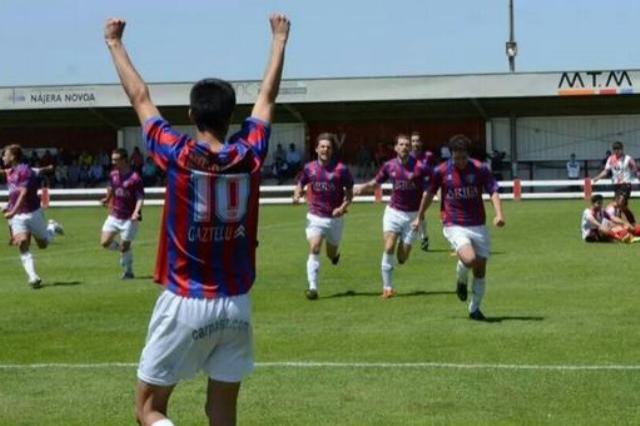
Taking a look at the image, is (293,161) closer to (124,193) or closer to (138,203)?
(124,193)

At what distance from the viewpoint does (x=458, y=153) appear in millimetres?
15625

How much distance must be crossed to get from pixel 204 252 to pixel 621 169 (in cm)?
2865

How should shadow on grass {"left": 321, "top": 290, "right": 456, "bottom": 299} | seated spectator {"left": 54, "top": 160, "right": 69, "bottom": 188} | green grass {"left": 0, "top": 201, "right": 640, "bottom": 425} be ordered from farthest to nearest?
seated spectator {"left": 54, "top": 160, "right": 69, "bottom": 188}
shadow on grass {"left": 321, "top": 290, "right": 456, "bottom": 299}
green grass {"left": 0, "top": 201, "right": 640, "bottom": 425}

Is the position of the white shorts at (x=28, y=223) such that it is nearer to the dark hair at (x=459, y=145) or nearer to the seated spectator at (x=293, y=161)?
the dark hair at (x=459, y=145)

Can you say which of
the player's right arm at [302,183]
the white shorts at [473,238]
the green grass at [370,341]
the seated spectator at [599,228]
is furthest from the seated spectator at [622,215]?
the white shorts at [473,238]

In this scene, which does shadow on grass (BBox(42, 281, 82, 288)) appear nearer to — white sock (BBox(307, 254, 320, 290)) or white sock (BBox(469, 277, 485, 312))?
white sock (BBox(307, 254, 320, 290))

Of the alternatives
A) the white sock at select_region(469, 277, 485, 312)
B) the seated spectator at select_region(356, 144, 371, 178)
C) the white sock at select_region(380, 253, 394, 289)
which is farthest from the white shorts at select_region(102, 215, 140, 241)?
the seated spectator at select_region(356, 144, 371, 178)

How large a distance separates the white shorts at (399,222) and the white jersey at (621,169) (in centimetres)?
1529

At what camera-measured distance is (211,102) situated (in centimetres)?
630

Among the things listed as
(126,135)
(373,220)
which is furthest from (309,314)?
(126,135)

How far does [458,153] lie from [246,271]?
9.39m

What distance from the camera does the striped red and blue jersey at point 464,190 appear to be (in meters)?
15.5

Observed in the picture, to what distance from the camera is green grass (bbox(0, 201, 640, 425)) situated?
10062 millimetres

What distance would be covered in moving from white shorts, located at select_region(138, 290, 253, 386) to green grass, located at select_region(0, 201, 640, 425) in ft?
10.5
